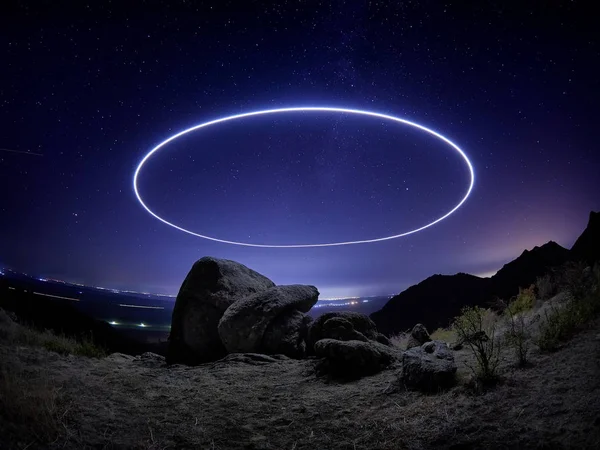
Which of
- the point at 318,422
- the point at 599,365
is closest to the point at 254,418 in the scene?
the point at 318,422

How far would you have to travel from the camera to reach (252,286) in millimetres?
14820

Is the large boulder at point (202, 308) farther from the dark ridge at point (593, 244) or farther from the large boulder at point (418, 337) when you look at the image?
the dark ridge at point (593, 244)

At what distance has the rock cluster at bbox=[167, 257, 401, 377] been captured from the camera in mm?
11406

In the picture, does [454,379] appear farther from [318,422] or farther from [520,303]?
[520,303]

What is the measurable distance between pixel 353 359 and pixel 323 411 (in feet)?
7.20

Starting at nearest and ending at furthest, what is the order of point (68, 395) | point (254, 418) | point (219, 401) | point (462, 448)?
1. point (462, 448)
2. point (68, 395)
3. point (254, 418)
4. point (219, 401)

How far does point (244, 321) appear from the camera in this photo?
38.8 feet

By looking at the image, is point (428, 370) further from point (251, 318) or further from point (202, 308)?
point (202, 308)

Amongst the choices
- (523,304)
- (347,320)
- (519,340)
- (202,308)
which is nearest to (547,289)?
(523,304)

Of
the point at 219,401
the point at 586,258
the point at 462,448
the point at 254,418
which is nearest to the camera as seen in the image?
the point at 462,448

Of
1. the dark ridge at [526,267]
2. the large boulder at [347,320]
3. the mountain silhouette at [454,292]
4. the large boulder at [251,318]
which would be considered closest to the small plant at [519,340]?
the large boulder at [347,320]

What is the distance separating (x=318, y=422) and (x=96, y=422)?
320 centimetres

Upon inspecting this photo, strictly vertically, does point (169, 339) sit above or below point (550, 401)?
below

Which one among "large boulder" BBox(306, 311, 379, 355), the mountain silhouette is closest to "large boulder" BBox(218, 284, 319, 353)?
"large boulder" BBox(306, 311, 379, 355)
